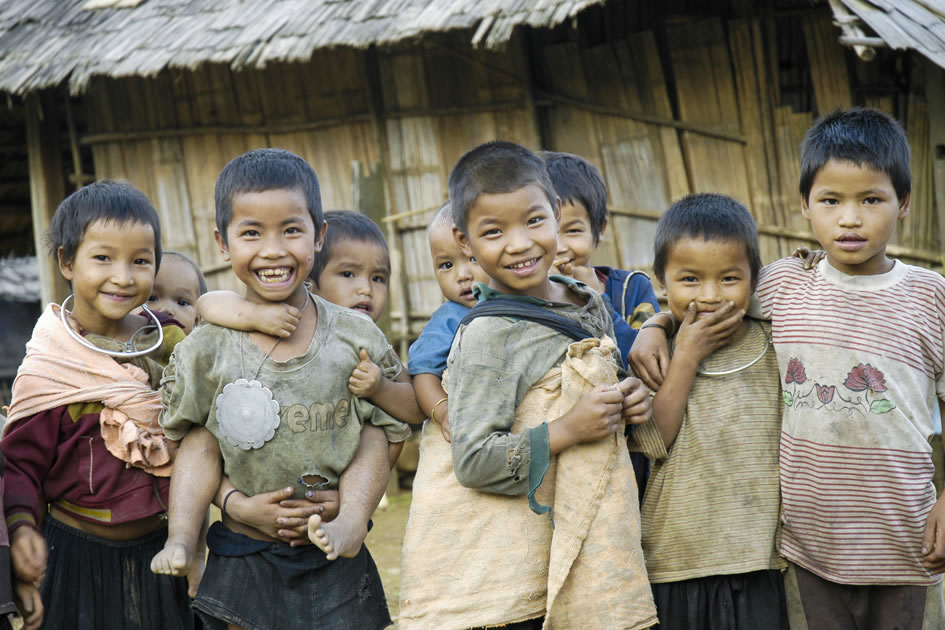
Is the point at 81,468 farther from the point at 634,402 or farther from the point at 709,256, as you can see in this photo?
the point at 709,256

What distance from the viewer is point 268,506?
96.1 inches

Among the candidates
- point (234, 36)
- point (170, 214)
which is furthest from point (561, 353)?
point (170, 214)

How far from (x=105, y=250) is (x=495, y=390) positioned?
1.19 meters

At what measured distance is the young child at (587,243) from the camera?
310 centimetres

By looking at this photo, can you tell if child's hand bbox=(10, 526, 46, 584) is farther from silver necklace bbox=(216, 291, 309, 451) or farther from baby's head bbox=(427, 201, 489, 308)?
baby's head bbox=(427, 201, 489, 308)

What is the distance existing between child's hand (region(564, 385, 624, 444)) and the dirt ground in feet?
10.4

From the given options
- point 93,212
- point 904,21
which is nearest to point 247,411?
point 93,212

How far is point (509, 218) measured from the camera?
2418 millimetres

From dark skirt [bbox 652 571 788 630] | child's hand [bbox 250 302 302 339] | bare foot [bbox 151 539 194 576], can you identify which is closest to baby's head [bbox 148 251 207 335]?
child's hand [bbox 250 302 302 339]

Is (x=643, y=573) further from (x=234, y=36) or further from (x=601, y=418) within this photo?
(x=234, y=36)

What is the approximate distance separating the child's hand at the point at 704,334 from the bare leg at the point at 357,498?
81 centimetres

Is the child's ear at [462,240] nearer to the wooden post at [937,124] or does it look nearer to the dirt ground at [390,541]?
the dirt ground at [390,541]

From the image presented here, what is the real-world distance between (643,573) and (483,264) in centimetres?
83

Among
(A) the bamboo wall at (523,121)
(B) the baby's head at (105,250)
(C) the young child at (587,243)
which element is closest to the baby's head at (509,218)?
(C) the young child at (587,243)
